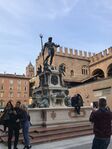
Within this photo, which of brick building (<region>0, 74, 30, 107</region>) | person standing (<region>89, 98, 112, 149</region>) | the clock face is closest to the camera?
person standing (<region>89, 98, 112, 149</region>)

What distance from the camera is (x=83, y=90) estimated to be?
126 feet

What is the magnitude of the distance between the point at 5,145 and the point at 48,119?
3.61 metres

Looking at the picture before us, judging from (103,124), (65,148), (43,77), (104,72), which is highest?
(104,72)

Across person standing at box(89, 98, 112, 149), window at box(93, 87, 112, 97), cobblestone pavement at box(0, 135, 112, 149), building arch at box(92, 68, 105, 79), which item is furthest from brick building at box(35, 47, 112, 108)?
person standing at box(89, 98, 112, 149)

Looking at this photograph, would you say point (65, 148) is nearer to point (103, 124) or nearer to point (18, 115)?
point (18, 115)

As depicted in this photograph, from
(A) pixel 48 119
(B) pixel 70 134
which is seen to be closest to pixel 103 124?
(B) pixel 70 134

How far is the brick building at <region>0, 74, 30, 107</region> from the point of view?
68.9 metres

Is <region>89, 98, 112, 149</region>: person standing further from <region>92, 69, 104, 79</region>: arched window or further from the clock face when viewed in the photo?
<region>92, 69, 104, 79</region>: arched window

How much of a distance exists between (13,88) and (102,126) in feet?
217

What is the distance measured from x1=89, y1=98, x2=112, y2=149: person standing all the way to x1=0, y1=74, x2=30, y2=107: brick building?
211ft

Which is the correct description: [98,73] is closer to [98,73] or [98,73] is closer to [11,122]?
[98,73]

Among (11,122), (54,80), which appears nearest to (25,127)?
(11,122)

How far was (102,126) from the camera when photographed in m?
5.06

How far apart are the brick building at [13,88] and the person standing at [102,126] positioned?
64.4 metres
